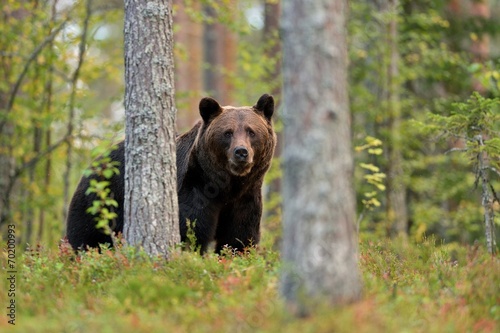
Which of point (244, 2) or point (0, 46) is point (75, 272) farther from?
point (244, 2)

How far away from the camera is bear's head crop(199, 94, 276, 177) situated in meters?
8.12

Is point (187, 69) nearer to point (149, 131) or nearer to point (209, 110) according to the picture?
point (209, 110)

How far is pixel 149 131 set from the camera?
649 cm

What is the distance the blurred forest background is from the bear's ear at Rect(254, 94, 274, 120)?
208 centimetres

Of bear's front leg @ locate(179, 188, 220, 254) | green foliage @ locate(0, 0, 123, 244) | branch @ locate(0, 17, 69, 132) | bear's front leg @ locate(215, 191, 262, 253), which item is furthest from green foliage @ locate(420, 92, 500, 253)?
branch @ locate(0, 17, 69, 132)

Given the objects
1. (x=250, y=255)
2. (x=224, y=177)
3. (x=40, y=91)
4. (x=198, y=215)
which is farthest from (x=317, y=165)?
(x=40, y=91)

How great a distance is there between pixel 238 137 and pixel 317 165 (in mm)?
3706

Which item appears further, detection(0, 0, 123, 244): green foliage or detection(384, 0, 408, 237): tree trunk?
detection(384, 0, 408, 237): tree trunk

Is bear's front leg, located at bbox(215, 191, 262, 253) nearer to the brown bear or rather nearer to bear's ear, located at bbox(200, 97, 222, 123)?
the brown bear

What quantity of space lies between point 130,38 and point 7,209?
6693 millimetres

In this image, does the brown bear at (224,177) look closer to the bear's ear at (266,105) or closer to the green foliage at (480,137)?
the bear's ear at (266,105)

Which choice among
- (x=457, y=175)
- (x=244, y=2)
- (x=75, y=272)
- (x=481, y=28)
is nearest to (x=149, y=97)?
(x=75, y=272)

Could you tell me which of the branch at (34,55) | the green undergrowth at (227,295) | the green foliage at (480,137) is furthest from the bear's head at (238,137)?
the branch at (34,55)

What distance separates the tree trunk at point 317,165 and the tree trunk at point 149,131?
2.06 m
